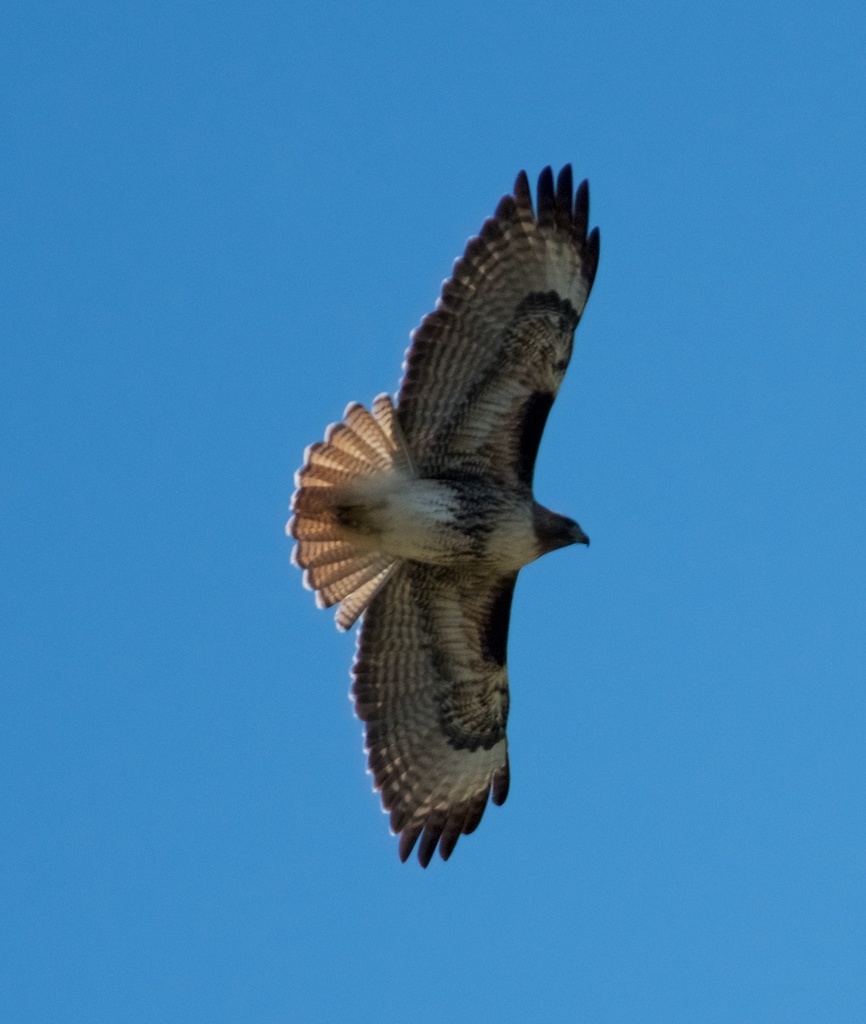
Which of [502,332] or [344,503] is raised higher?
[502,332]

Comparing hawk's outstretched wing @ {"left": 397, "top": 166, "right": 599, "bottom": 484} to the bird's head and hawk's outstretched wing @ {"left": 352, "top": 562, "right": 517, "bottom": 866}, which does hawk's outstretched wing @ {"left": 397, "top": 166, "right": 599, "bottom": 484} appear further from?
hawk's outstretched wing @ {"left": 352, "top": 562, "right": 517, "bottom": 866}

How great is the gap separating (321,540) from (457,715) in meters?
1.48

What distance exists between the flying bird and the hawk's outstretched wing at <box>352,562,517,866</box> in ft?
0.06

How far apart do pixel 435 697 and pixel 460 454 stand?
1574 millimetres

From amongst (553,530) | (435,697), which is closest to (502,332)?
(553,530)

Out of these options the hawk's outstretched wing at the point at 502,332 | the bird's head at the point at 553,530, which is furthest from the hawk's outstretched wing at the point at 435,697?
the hawk's outstretched wing at the point at 502,332

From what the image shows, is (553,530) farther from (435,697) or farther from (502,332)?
(435,697)

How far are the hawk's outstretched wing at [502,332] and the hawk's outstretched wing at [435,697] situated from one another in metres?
0.87

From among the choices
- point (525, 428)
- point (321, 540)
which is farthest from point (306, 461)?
point (525, 428)

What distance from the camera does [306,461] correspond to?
11.5 m

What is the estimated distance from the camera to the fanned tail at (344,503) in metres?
11.4

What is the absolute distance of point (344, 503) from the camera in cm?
1152

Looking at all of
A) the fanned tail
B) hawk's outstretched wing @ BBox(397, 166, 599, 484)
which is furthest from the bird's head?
the fanned tail

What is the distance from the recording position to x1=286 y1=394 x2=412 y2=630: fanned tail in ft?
37.3
